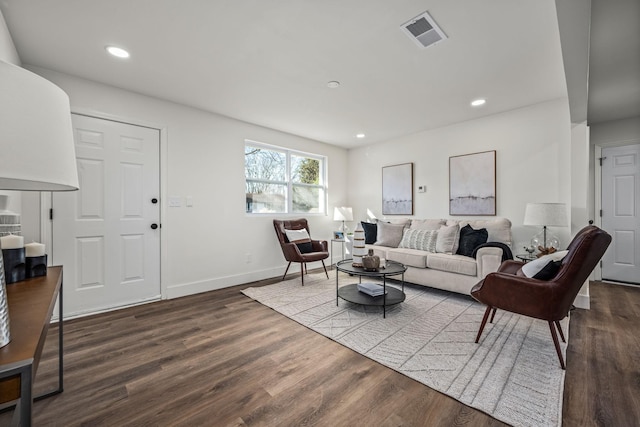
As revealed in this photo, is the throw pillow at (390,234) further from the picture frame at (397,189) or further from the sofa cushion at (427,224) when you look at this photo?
the picture frame at (397,189)

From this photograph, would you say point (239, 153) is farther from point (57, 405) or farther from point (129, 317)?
point (57, 405)

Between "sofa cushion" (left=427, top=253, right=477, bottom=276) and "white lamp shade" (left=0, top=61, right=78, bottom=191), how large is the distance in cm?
342

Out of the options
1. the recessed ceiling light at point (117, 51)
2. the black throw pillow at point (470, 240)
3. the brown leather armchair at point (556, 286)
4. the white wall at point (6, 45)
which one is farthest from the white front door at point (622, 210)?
the white wall at point (6, 45)

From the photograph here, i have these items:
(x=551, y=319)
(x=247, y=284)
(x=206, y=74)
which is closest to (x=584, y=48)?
(x=551, y=319)

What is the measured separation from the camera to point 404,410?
147cm

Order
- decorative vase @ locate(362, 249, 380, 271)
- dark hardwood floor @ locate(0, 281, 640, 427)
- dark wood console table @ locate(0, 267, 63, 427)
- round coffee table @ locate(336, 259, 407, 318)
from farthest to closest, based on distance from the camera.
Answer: decorative vase @ locate(362, 249, 380, 271), round coffee table @ locate(336, 259, 407, 318), dark hardwood floor @ locate(0, 281, 640, 427), dark wood console table @ locate(0, 267, 63, 427)

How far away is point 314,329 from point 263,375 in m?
0.72

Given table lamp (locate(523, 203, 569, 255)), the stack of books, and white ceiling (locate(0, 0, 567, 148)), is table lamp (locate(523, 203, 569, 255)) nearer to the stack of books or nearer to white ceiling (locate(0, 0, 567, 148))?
white ceiling (locate(0, 0, 567, 148))

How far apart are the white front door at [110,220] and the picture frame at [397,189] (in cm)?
356

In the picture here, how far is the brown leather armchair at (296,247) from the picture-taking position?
3.83 metres

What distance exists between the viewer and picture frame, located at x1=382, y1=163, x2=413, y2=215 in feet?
15.3

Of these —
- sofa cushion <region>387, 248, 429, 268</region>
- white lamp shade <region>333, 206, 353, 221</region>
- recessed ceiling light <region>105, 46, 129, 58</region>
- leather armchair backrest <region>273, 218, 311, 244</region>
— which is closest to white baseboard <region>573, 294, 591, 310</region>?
sofa cushion <region>387, 248, 429, 268</region>

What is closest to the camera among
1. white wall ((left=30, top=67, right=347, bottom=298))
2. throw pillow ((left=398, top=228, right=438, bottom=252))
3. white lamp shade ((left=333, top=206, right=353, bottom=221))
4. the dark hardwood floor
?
the dark hardwood floor

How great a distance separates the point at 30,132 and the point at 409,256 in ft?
11.9
